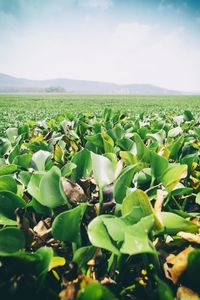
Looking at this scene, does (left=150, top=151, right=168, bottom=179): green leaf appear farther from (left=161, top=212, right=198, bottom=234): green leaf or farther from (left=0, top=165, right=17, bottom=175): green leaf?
(left=0, top=165, right=17, bottom=175): green leaf

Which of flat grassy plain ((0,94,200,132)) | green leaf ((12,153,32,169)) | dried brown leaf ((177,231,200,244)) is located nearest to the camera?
dried brown leaf ((177,231,200,244))

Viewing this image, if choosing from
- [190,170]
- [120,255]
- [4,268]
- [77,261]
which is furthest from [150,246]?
[190,170]

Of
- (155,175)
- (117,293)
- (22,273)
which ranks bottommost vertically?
(117,293)

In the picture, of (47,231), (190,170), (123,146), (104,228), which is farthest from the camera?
(123,146)

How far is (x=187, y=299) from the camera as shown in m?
0.55

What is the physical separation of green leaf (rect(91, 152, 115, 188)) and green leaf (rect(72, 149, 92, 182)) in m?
0.11

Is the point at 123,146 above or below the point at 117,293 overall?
above

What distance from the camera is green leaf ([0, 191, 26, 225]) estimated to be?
788 mm

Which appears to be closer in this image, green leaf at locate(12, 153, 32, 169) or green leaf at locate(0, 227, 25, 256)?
green leaf at locate(0, 227, 25, 256)

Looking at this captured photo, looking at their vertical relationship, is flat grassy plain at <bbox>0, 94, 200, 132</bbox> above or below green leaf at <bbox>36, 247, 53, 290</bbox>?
below

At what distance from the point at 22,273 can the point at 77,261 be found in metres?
0.14

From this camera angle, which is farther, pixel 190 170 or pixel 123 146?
pixel 123 146

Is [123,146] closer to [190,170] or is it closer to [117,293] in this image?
[190,170]

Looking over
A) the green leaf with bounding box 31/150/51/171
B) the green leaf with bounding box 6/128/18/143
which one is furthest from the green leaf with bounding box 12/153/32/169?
the green leaf with bounding box 6/128/18/143
